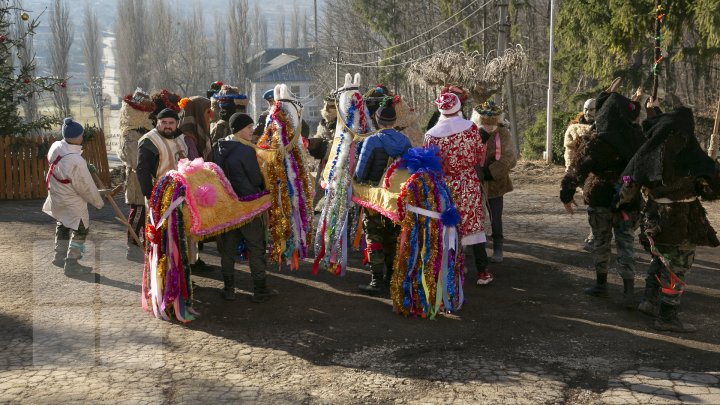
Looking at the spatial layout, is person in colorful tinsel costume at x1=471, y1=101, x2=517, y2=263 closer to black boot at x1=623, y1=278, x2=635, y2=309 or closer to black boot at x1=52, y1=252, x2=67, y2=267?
black boot at x1=623, y1=278, x2=635, y2=309

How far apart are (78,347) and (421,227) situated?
2984 millimetres

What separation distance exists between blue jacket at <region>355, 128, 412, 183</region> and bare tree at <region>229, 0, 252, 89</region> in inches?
2185

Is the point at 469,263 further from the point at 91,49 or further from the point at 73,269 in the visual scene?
the point at 91,49

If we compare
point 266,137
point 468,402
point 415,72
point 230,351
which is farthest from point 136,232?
point 415,72

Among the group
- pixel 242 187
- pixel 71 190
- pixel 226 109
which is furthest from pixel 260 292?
pixel 226 109

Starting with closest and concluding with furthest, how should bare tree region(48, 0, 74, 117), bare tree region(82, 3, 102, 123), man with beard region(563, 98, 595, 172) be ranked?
man with beard region(563, 98, 595, 172), bare tree region(48, 0, 74, 117), bare tree region(82, 3, 102, 123)

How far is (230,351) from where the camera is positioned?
5.74 meters

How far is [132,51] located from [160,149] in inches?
2253

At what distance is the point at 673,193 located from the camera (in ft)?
19.8

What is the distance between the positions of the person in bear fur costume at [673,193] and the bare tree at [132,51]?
57910mm

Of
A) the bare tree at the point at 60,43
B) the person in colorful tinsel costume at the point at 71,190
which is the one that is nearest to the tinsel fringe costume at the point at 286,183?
the person in colorful tinsel costume at the point at 71,190

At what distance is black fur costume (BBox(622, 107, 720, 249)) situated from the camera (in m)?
5.91

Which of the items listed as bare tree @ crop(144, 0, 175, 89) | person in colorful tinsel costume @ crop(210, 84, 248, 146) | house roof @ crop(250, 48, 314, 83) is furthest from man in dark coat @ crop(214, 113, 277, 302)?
house roof @ crop(250, 48, 314, 83)

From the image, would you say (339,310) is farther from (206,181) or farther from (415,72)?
(415,72)
